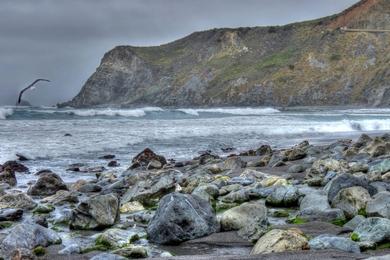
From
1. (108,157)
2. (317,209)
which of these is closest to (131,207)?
(317,209)

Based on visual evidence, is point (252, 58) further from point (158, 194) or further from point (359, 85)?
point (158, 194)

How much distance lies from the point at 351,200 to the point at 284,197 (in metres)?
1.41

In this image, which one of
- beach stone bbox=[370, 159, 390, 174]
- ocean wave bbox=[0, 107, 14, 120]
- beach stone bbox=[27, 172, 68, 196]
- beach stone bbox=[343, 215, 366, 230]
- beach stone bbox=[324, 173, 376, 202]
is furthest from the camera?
ocean wave bbox=[0, 107, 14, 120]

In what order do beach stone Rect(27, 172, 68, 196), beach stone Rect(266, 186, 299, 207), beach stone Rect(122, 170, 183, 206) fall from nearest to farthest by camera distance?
1. beach stone Rect(266, 186, 299, 207)
2. beach stone Rect(122, 170, 183, 206)
3. beach stone Rect(27, 172, 68, 196)

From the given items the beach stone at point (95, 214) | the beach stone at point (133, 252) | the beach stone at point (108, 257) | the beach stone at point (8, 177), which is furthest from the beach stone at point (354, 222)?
the beach stone at point (8, 177)

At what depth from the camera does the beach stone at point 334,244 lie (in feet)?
17.3

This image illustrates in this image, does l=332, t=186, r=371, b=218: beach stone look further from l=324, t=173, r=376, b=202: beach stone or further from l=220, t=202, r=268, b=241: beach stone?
l=220, t=202, r=268, b=241: beach stone

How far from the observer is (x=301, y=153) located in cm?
1612

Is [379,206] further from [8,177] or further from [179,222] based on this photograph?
[8,177]

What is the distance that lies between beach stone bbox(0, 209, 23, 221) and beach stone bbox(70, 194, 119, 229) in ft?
4.26

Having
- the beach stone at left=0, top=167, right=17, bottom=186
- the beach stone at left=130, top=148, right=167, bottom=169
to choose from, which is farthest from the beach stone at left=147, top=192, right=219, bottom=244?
the beach stone at left=130, top=148, right=167, bottom=169

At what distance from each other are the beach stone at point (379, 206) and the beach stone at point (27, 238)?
12.4 feet

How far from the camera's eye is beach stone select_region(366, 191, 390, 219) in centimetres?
652

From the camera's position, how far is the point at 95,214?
764 cm
